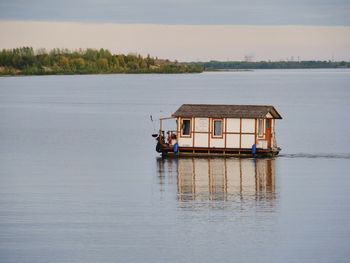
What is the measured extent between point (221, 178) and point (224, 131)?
21.5 feet

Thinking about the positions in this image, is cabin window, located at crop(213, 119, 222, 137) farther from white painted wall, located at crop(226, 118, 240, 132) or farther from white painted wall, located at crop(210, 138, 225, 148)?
white painted wall, located at crop(226, 118, 240, 132)

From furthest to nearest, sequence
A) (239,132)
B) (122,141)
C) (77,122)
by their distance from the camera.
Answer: (77,122), (122,141), (239,132)

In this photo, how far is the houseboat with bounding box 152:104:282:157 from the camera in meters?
58.4

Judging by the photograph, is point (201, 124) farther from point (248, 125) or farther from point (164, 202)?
point (164, 202)

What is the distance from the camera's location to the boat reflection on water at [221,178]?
4769 centimetres

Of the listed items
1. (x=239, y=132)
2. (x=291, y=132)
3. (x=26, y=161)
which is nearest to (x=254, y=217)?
(x=239, y=132)

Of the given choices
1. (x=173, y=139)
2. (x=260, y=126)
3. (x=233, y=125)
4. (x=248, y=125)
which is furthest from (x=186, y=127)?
(x=260, y=126)

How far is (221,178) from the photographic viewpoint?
172 feet

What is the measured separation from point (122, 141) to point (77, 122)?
2106 centimetres

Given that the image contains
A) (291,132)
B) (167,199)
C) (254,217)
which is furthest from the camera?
(291,132)

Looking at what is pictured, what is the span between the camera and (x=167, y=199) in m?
46.8

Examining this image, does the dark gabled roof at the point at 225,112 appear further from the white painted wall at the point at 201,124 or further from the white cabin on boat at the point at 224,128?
the white painted wall at the point at 201,124

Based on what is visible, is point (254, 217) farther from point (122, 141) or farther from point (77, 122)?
point (77, 122)

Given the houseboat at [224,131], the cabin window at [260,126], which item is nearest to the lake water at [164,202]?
the houseboat at [224,131]
